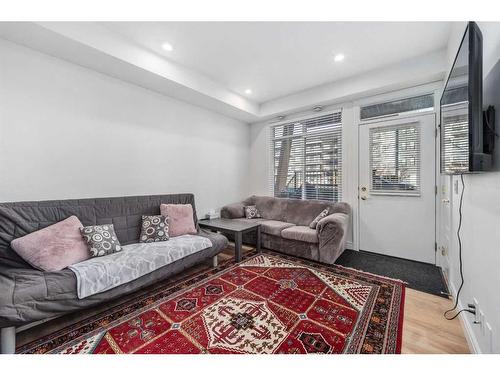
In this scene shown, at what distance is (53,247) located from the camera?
188cm

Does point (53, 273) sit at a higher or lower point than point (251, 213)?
lower

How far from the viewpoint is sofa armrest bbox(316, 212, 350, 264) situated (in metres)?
2.90

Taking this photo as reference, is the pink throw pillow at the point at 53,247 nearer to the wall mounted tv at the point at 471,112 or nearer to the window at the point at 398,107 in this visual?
the wall mounted tv at the point at 471,112

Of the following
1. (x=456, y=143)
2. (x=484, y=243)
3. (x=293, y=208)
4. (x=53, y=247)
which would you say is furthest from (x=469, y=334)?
(x=53, y=247)

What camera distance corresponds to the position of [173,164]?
3492 millimetres

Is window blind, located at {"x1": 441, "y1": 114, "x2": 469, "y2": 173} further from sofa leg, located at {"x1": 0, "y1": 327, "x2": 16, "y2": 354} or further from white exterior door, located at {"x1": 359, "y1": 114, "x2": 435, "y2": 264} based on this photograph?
sofa leg, located at {"x1": 0, "y1": 327, "x2": 16, "y2": 354}

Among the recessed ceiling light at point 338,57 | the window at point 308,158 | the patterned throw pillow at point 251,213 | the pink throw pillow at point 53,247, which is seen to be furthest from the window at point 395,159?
the pink throw pillow at point 53,247

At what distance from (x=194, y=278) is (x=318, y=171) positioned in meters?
2.77

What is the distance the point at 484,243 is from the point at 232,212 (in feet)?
10.6

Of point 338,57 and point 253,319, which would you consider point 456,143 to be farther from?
point 253,319

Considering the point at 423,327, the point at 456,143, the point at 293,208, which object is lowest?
the point at 423,327
